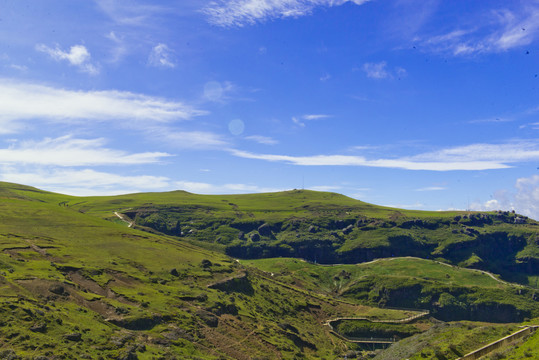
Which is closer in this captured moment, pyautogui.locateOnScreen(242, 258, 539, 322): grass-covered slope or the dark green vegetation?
the dark green vegetation

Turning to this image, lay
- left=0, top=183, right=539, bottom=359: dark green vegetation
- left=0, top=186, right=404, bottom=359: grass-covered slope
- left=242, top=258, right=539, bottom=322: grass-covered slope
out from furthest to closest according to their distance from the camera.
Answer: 1. left=242, top=258, right=539, bottom=322: grass-covered slope
2. left=0, top=183, right=539, bottom=359: dark green vegetation
3. left=0, top=186, right=404, bottom=359: grass-covered slope

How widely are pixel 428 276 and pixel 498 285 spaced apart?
103 ft

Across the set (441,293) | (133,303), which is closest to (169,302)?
(133,303)

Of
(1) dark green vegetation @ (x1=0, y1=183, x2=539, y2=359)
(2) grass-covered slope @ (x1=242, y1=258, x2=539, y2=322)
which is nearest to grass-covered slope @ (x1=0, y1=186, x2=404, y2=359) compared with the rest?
(1) dark green vegetation @ (x1=0, y1=183, x2=539, y2=359)

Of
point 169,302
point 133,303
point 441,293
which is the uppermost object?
point 133,303

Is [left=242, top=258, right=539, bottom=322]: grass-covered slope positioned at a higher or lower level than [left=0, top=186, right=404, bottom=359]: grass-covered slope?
lower

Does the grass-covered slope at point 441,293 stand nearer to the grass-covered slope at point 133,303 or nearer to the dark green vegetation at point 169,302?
the dark green vegetation at point 169,302

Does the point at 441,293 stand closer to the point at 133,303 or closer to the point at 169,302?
the point at 169,302

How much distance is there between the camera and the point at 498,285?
186 metres

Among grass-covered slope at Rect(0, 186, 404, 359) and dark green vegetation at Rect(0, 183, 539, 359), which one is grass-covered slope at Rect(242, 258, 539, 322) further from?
grass-covered slope at Rect(0, 186, 404, 359)

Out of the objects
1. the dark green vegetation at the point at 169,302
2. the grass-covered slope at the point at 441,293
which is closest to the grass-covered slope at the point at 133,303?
the dark green vegetation at the point at 169,302

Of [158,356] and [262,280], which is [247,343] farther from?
[262,280]

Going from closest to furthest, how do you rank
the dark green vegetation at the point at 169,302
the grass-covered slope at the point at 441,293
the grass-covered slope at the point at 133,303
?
the grass-covered slope at the point at 133,303
the dark green vegetation at the point at 169,302
the grass-covered slope at the point at 441,293

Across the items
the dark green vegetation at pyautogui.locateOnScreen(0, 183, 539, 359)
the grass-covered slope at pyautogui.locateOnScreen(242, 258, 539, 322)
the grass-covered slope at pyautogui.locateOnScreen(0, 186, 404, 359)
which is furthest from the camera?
the grass-covered slope at pyautogui.locateOnScreen(242, 258, 539, 322)
